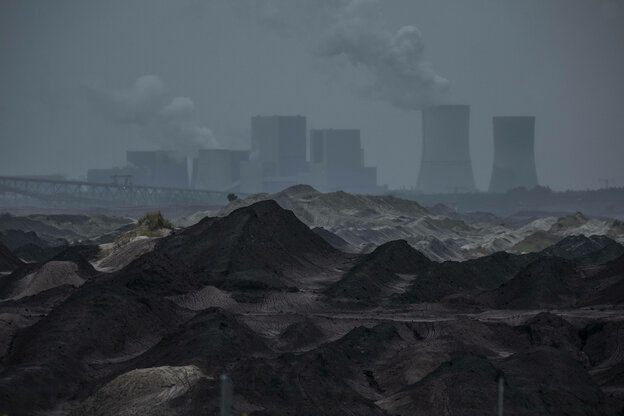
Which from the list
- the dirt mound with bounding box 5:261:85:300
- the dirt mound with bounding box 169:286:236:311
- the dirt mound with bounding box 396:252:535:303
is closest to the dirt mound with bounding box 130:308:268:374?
the dirt mound with bounding box 169:286:236:311

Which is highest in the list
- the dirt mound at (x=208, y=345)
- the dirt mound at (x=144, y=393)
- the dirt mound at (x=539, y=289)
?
the dirt mound at (x=539, y=289)

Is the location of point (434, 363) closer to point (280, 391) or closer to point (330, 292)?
point (280, 391)

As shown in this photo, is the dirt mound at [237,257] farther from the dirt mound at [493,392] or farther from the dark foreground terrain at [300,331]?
the dirt mound at [493,392]

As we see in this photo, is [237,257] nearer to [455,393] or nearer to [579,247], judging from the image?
[455,393]

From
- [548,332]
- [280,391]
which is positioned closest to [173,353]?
[280,391]

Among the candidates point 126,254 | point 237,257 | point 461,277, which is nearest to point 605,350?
point 461,277

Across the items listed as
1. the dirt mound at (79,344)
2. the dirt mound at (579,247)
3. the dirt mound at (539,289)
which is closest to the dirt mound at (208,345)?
the dirt mound at (79,344)

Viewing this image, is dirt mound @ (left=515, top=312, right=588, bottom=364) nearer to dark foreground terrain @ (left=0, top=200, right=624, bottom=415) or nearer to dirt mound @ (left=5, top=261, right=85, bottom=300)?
dark foreground terrain @ (left=0, top=200, right=624, bottom=415)
